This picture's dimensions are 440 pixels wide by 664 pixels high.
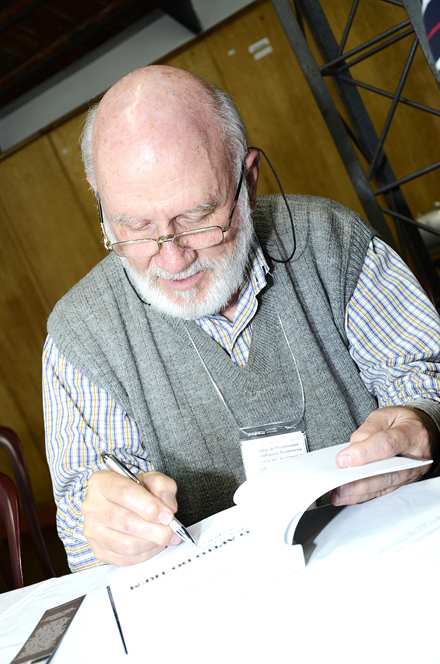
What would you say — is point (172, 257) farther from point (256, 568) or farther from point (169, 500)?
point (256, 568)

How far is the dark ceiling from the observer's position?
4430 millimetres

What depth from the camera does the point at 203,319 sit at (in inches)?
55.9

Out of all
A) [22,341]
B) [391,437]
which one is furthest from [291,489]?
[22,341]

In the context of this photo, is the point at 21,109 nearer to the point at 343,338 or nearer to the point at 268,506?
the point at 343,338

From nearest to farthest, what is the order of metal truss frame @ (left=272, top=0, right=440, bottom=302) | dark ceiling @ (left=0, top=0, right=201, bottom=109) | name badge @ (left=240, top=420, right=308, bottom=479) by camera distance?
name badge @ (left=240, top=420, right=308, bottom=479) < metal truss frame @ (left=272, top=0, right=440, bottom=302) < dark ceiling @ (left=0, top=0, right=201, bottom=109)

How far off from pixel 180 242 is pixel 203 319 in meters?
0.28

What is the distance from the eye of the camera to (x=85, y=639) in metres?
0.79

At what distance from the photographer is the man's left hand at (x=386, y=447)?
0.83 metres

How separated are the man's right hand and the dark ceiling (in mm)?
4463

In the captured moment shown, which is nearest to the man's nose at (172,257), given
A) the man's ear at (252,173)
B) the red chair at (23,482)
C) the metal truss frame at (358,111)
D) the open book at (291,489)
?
the man's ear at (252,173)

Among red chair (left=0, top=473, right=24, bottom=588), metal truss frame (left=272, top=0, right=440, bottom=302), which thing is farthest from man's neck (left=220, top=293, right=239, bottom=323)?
metal truss frame (left=272, top=0, right=440, bottom=302)

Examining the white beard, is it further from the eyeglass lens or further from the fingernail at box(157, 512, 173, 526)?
the fingernail at box(157, 512, 173, 526)

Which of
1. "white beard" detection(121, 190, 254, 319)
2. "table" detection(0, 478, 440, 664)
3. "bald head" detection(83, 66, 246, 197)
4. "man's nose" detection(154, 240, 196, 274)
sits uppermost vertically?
"bald head" detection(83, 66, 246, 197)

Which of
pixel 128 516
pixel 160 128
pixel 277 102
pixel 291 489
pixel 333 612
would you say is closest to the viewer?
pixel 333 612
